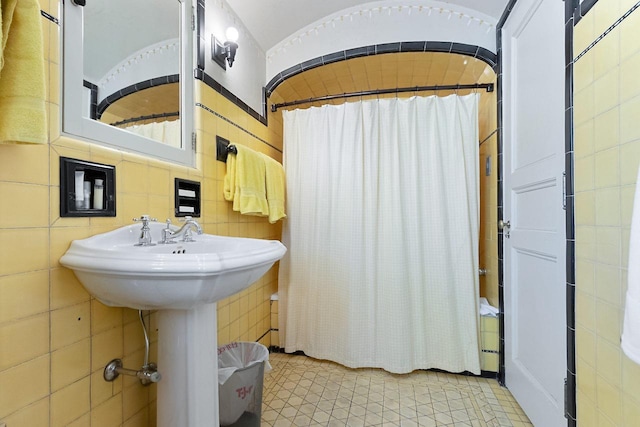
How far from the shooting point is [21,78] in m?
0.59

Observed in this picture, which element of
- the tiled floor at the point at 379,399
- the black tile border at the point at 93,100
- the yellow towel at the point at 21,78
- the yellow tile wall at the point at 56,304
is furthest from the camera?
the tiled floor at the point at 379,399

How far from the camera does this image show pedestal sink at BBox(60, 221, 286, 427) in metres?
0.65

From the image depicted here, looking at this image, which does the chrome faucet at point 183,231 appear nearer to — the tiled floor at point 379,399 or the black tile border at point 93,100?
the black tile border at point 93,100

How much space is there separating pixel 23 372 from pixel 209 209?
809 mm

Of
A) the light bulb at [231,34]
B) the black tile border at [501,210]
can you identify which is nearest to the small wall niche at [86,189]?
the light bulb at [231,34]

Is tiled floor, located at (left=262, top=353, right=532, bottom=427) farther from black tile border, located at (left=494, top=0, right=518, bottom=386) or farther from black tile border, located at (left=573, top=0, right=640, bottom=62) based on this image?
black tile border, located at (left=573, top=0, right=640, bottom=62)

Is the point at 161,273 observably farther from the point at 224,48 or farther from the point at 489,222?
the point at 489,222

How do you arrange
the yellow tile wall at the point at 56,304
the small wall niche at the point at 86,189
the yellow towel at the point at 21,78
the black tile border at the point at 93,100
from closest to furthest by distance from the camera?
the yellow towel at the point at 21,78
the yellow tile wall at the point at 56,304
the small wall niche at the point at 86,189
the black tile border at the point at 93,100

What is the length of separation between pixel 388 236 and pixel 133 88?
143 cm

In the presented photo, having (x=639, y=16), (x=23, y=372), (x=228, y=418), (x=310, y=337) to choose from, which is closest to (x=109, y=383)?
(x=23, y=372)

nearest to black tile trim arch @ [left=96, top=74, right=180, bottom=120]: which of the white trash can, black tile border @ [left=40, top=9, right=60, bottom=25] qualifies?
black tile border @ [left=40, top=9, right=60, bottom=25]

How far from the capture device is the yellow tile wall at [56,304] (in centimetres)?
69

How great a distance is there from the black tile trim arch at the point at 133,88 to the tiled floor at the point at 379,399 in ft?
4.66

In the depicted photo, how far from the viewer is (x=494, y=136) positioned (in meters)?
1.65
